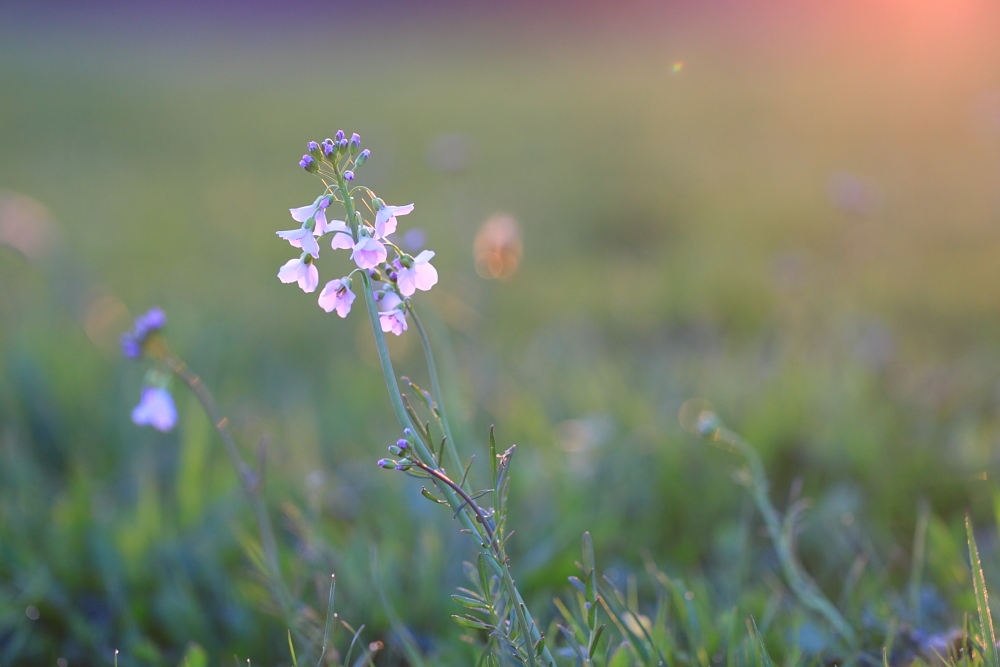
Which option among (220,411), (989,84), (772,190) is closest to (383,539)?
(220,411)

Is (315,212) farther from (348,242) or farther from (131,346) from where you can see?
(131,346)

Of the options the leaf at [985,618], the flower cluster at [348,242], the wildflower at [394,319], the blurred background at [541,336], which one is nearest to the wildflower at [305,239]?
the flower cluster at [348,242]

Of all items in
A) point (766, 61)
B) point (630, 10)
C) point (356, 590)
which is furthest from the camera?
point (630, 10)

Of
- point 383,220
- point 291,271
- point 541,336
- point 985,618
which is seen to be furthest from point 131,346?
point 541,336

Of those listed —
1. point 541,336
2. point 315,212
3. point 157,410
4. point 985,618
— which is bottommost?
point 541,336

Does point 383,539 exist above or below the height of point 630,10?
below

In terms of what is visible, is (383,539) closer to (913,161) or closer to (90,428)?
(90,428)

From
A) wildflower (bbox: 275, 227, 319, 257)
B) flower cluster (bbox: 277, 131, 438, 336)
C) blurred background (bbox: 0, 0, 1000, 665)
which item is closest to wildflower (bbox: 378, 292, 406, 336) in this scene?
flower cluster (bbox: 277, 131, 438, 336)

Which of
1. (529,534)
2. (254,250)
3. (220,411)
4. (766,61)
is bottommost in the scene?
(529,534)
